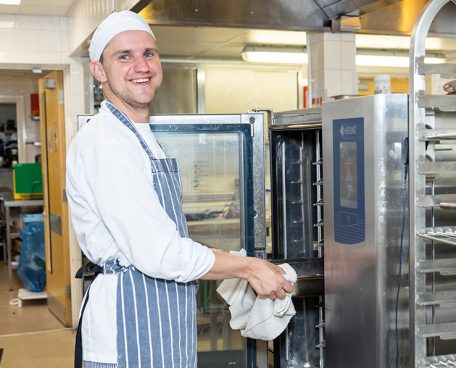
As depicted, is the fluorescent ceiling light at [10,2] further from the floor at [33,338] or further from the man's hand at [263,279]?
the man's hand at [263,279]

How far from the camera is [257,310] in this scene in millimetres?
2254

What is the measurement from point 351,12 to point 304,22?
0.28 m

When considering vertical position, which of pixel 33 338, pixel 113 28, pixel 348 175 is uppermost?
pixel 113 28

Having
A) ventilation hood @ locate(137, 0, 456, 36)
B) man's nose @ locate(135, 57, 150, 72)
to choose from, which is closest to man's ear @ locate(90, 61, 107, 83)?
man's nose @ locate(135, 57, 150, 72)

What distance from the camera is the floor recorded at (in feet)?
16.6

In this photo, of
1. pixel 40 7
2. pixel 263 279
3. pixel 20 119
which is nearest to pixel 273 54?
pixel 40 7

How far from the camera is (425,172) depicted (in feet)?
6.59

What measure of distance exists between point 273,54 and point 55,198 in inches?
96.5

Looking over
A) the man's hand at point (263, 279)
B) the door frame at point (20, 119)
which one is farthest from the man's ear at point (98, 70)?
the door frame at point (20, 119)

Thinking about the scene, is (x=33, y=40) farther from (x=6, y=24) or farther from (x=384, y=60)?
(x=384, y=60)

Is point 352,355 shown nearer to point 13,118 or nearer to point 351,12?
point 351,12

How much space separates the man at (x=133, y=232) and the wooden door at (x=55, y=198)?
4115mm

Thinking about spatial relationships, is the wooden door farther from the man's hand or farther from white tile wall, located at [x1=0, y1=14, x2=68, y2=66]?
the man's hand

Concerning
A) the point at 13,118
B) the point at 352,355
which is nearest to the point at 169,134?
the point at 352,355
